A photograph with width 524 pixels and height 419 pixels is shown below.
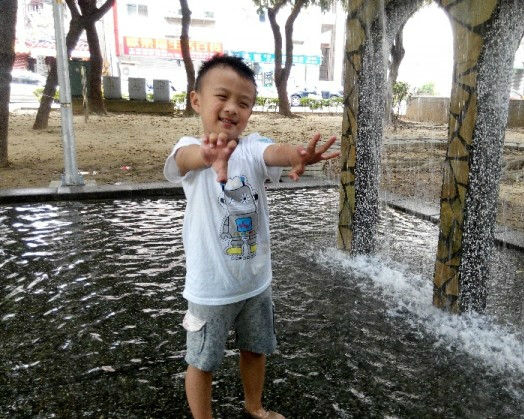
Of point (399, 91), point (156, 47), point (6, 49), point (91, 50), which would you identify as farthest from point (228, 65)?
point (156, 47)

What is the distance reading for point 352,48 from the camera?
13.9 feet

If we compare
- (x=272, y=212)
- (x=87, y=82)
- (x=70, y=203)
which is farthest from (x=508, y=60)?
(x=87, y=82)

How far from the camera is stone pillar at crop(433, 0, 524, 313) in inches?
114

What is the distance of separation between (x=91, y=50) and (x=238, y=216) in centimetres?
1822

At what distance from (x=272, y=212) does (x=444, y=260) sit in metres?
3.07

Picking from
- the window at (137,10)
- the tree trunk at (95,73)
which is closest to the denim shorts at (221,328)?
the tree trunk at (95,73)

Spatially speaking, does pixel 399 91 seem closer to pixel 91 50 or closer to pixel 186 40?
pixel 186 40

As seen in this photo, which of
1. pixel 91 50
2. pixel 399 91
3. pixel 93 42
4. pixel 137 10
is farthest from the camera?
pixel 137 10

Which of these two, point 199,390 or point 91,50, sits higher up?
point 91,50

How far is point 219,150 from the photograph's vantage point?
5.32ft

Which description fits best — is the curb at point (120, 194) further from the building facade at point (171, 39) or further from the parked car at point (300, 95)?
the building facade at point (171, 39)

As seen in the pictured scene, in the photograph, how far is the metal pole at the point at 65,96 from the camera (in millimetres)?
6656

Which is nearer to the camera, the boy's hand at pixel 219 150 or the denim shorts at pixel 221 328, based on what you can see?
the boy's hand at pixel 219 150

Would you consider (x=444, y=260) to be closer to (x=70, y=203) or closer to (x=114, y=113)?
(x=70, y=203)
